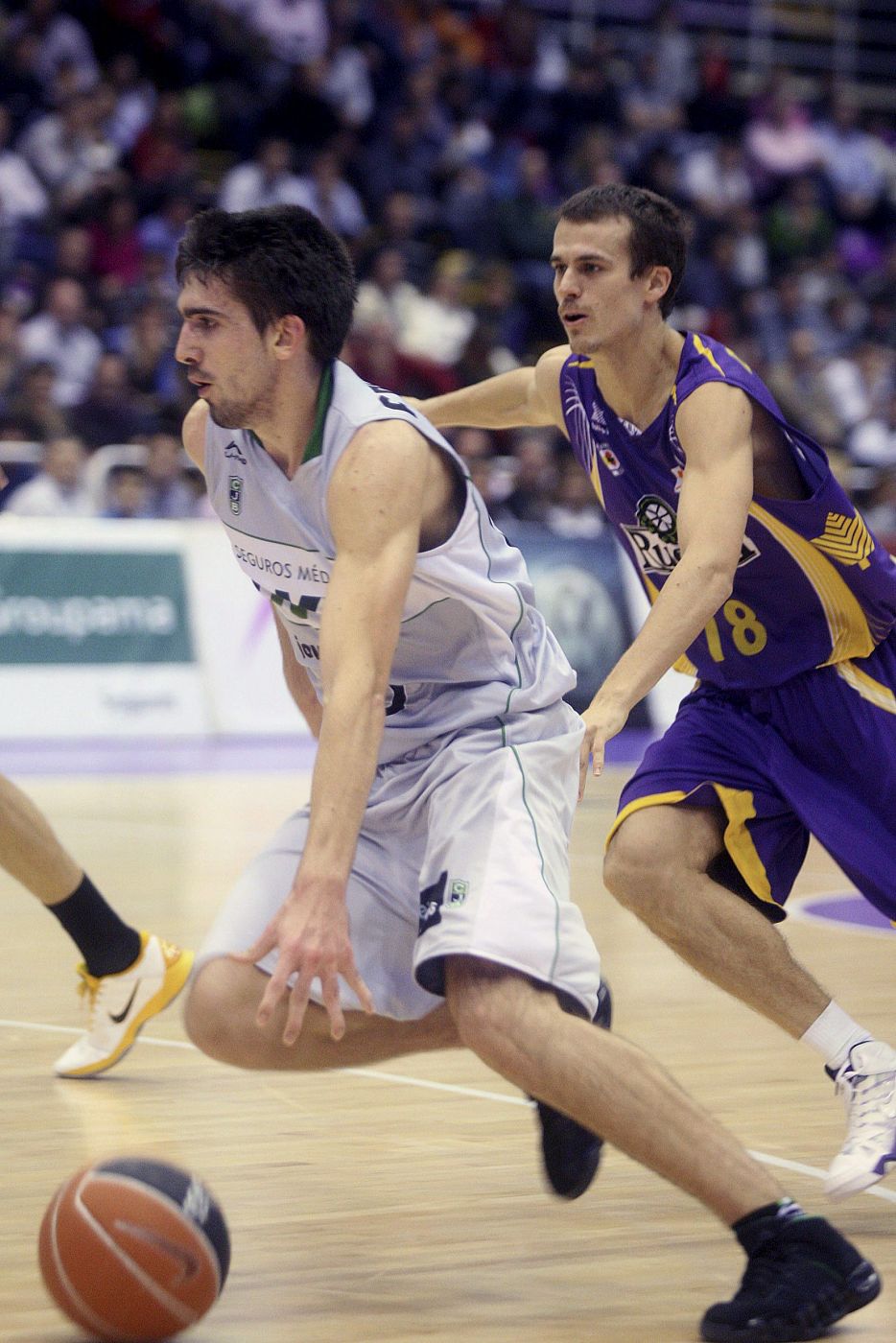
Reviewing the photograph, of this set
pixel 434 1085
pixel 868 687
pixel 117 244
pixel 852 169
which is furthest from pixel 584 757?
pixel 852 169

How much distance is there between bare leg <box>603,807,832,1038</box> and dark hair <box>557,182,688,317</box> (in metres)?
1.19

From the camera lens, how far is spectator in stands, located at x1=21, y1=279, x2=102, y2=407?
42.5 ft

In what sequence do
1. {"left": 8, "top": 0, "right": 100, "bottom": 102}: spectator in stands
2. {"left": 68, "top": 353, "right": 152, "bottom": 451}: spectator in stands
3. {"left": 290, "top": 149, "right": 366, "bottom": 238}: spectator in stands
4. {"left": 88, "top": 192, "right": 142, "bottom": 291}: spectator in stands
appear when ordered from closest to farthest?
{"left": 68, "top": 353, "right": 152, "bottom": 451}: spectator in stands
{"left": 88, "top": 192, "right": 142, "bottom": 291}: spectator in stands
{"left": 8, "top": 0, "right": 100, "bottom": 102}: spectator in stands
{"left": 290, "top": 149, "right": 366, "bottom": 238}: spectator in stands

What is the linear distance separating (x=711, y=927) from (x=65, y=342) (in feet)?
32.3

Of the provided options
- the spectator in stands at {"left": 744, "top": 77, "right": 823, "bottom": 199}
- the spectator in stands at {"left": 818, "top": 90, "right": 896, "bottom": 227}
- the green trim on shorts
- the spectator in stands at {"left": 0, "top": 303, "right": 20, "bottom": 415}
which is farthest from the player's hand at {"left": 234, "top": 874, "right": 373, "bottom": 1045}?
the spectator in stands at {"left": 818, "top": 90, "right": 896, "bottom": 227}

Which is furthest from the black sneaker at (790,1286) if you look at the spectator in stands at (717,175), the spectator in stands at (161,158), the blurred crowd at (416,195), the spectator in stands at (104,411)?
the spectator in stands at (717,175)

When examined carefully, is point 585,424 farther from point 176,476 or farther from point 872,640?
point 176,476

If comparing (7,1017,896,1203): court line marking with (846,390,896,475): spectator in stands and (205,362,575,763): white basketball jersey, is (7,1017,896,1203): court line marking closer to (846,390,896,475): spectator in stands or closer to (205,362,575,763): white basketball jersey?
(205,362,575,763): white basketball jersey

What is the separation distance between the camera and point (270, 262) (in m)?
3.31

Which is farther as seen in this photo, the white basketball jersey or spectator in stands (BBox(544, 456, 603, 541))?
spectator in stands (BBox(544, 456, 603, 541))

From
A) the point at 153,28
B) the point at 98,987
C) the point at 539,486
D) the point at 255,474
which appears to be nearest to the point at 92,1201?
the point at 255,474

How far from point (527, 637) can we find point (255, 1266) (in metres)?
1.22

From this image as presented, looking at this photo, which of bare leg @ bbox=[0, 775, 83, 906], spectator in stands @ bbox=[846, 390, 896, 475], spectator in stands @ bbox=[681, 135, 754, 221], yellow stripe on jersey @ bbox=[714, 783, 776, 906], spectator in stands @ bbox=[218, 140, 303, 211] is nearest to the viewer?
yellow stripe on jersey @ bbox=[714, 783, 776, 906]

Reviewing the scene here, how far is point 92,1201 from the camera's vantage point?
2.92 metres
